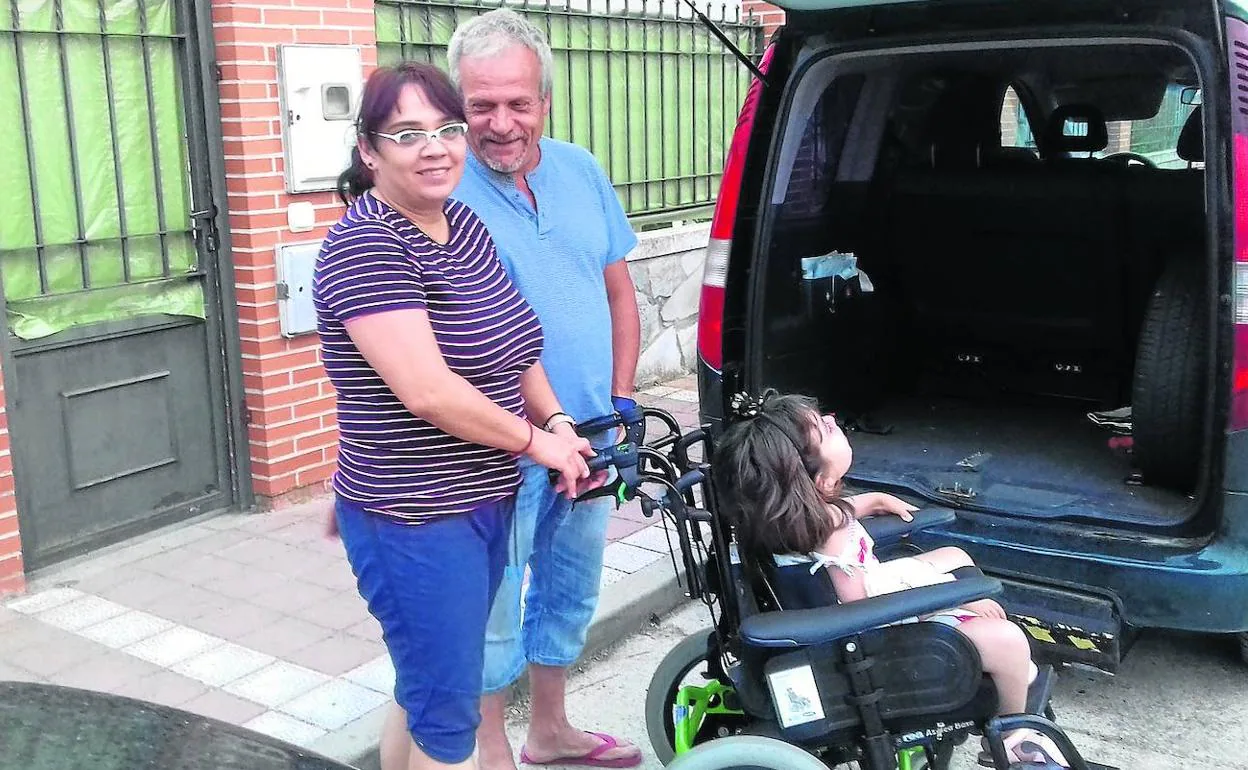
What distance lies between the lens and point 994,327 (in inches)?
197

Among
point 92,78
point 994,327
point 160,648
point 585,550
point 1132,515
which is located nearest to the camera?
point 585,550

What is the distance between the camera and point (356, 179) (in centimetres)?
239

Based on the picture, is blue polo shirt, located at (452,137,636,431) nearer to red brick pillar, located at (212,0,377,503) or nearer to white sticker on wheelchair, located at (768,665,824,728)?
white sticker on wheelchair, located at (768,665,824,728)

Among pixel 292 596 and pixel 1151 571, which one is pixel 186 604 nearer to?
pixel 292 596

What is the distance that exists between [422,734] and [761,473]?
87 centimetres

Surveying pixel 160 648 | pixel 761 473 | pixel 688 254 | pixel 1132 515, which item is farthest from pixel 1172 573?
pixel 688 254

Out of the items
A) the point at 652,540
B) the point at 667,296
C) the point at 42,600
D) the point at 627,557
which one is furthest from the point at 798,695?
the point at 667,296

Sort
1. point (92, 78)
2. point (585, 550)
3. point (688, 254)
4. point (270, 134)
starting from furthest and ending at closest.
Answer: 1. point (688, 254)
2. point (270, 134)
3. point (92, 78)
4. point (585, 550)

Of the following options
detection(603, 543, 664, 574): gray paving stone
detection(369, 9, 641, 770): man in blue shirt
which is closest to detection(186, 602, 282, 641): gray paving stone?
detection(369, 9, 641, 770): man in blue shirt

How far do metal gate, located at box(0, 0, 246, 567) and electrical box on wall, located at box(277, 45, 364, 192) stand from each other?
274mm

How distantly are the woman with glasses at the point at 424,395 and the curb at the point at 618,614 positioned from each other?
804mm

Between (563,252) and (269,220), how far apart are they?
2298mm

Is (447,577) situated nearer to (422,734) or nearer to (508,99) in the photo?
(422,734)

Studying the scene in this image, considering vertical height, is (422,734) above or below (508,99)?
below
